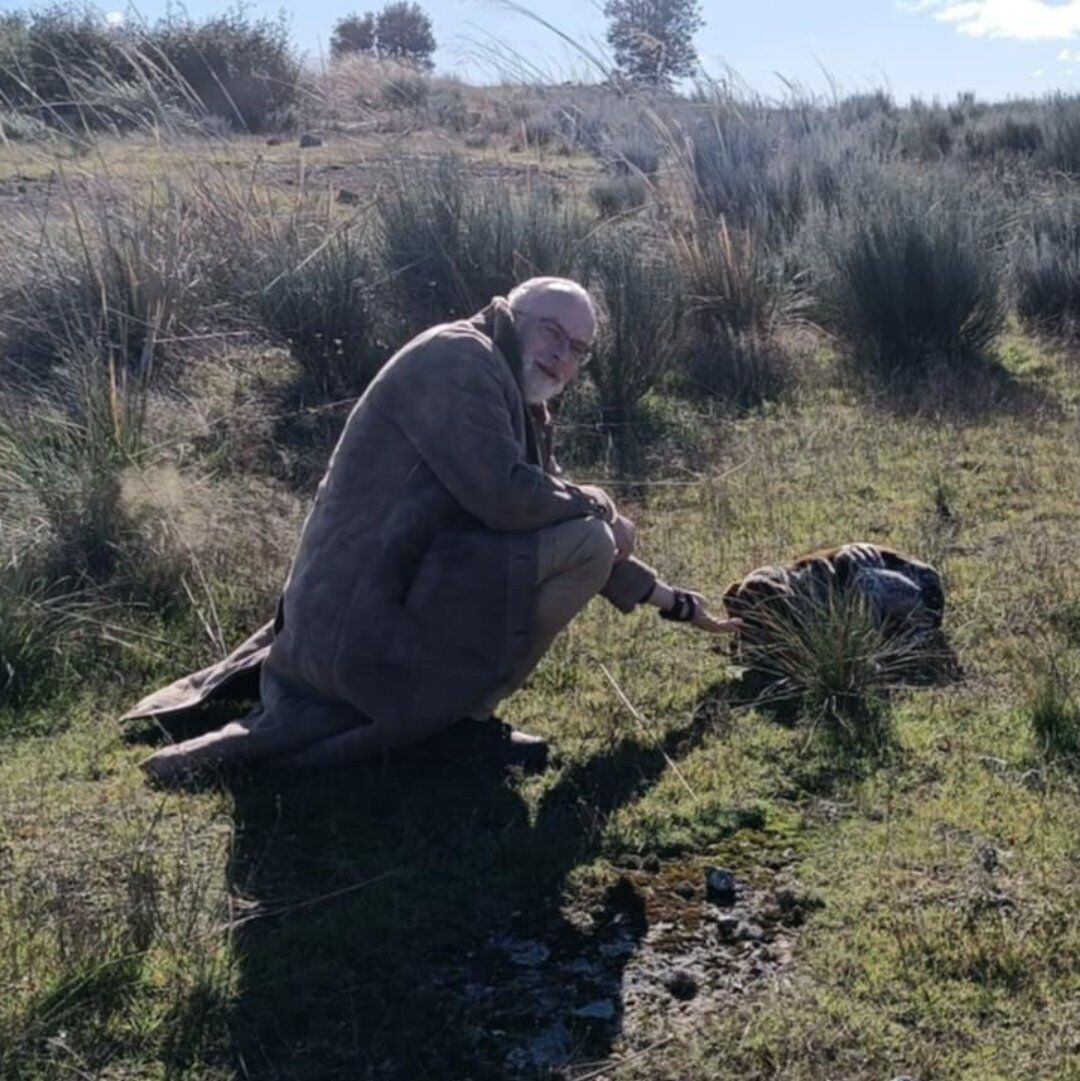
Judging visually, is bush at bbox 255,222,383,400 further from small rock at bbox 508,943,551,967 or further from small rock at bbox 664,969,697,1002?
small rock at bbox 664,969,697,1002

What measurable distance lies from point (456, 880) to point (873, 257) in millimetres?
7168

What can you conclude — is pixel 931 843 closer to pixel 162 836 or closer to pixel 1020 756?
pixel 1020 756

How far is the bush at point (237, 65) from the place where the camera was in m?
15.8

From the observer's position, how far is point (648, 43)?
35.7 ft

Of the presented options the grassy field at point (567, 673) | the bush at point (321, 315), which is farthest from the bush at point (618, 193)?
the bush at point (321, 315)

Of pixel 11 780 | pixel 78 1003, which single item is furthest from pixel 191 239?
pixel 78 1003

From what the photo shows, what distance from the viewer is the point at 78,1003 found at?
3484 millimetres

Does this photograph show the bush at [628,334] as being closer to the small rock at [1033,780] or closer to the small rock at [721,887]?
the small rock at [1033,780]

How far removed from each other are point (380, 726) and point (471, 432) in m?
0.84

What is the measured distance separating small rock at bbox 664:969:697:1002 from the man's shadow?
0.36ft

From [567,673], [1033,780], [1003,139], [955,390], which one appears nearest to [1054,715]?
[1033,780]

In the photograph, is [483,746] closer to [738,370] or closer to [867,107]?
[738,370]

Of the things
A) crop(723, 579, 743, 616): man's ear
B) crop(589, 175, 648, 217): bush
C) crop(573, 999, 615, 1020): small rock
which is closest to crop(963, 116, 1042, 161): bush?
crop(589, 175, 648, 217): bush

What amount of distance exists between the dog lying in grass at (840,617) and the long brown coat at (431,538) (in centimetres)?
98
